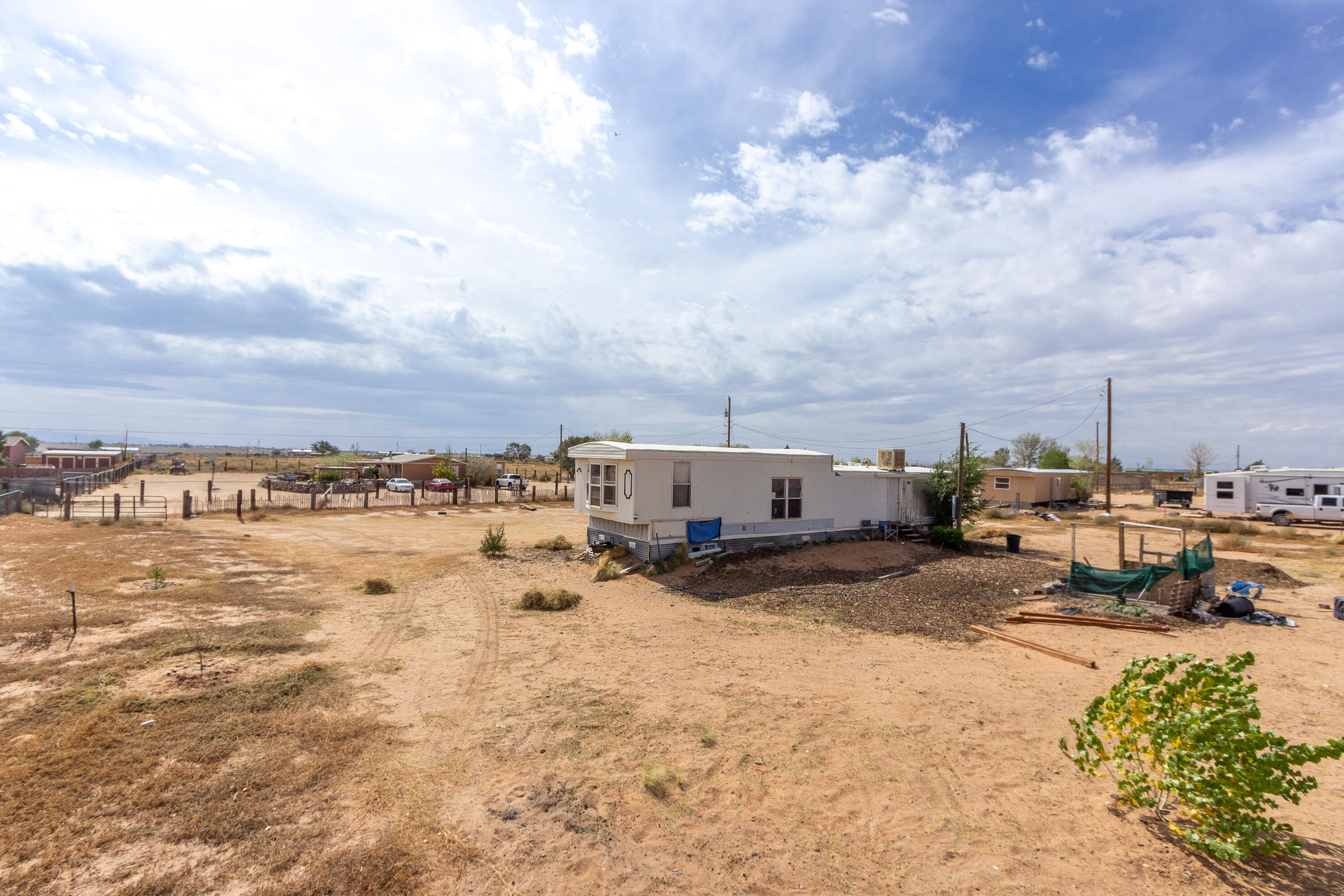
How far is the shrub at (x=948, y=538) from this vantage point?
1900 centimetres

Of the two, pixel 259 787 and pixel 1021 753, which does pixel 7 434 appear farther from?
pixel 1021 753

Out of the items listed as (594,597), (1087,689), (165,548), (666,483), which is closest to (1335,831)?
(1087,689)

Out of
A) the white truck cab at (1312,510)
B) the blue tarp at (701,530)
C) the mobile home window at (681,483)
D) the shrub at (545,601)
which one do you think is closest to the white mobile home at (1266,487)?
the white truck cab at (1312,510)

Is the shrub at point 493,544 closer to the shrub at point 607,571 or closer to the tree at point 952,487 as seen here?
the shrub at point 607,571

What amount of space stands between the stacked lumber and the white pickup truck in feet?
86.0

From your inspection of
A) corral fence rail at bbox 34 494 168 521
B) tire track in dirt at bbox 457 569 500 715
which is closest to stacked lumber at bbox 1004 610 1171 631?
tire track in dirt at bbox 457 569 500 715

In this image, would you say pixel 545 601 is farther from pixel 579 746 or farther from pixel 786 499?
pixel 786 499

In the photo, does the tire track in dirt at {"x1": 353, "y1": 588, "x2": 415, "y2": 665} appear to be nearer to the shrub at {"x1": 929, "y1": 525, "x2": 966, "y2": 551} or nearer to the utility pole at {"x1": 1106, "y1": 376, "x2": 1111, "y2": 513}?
the shrub at {"x1": 929, "y1": 525, "x2": 966, "y2": 551}

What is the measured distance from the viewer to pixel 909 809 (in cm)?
479

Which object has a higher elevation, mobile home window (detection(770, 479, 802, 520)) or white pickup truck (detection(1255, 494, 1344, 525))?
mobile home window (detection(770, 479, 802, 520))

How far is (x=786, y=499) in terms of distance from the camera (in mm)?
17688

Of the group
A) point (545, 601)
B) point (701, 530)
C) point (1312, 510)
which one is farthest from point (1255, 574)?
point (1312, 510)

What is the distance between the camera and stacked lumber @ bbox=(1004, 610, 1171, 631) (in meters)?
10.2

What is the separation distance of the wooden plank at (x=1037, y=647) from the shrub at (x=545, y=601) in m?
7.67
